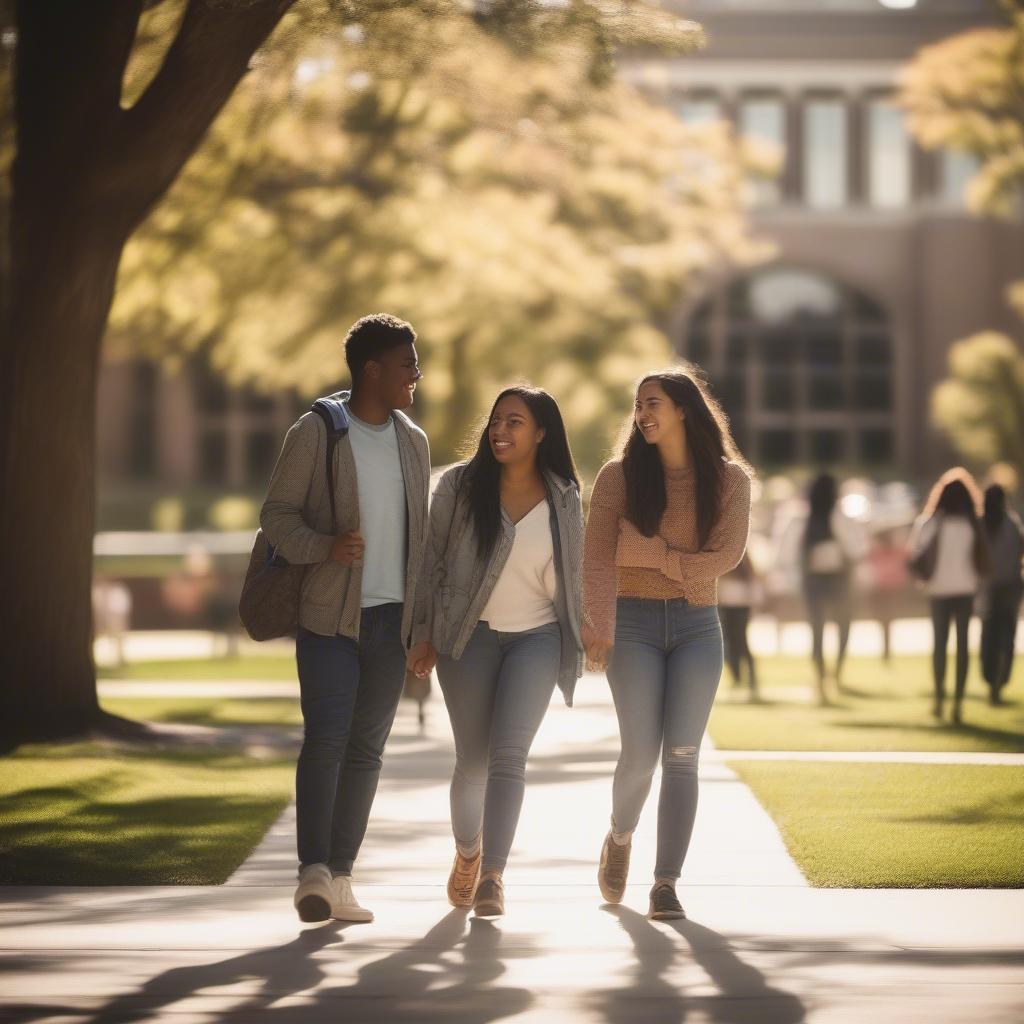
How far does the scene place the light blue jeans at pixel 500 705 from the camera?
7152mm

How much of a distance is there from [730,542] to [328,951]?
202cm

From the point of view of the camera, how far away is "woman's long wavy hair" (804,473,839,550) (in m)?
17.4

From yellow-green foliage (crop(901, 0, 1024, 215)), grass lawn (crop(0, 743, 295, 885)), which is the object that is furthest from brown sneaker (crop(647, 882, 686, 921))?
yellow-green foliage (crop(901, 0, 1024, 215))

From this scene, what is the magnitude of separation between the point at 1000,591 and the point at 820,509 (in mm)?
1655

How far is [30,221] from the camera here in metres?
13.4

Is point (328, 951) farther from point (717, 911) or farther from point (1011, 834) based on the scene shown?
point (1011, 834)

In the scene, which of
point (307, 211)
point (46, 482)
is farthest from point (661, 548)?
point (307, 211)

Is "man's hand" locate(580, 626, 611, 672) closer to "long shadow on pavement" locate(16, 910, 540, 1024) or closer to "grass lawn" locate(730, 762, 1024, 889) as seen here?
"long shadow on pavement" locate(16, 910, 540, 1024)

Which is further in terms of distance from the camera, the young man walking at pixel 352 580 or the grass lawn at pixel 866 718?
the grass lawn at pixel 866 718

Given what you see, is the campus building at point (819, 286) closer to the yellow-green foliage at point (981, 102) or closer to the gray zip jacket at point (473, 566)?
the yellow-green foliage at point (981, 102)

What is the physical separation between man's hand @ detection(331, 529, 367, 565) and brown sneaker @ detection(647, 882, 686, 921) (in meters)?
1.62

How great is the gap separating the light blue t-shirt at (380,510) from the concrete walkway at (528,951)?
1188 millimetres

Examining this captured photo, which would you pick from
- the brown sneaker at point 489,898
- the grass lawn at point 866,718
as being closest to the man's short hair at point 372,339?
the brown sneaker at point 489,898

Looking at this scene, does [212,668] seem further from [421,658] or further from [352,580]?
[352,580]
